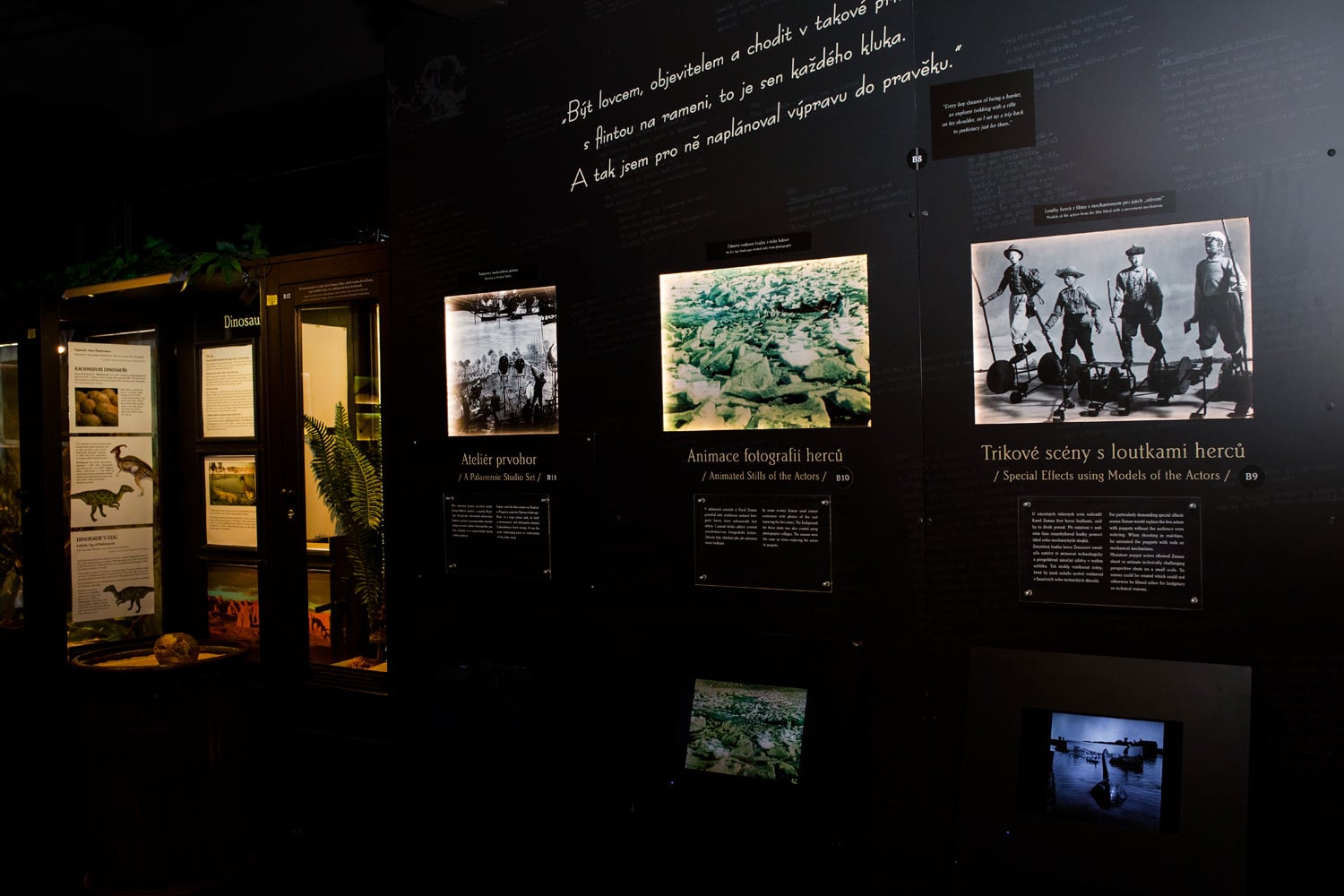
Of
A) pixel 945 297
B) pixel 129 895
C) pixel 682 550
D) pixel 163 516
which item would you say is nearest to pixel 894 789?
pixel 682 550

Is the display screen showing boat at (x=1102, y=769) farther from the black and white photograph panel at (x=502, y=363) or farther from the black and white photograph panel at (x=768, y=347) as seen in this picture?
the black and white photograph panel at (x=502, y=363)

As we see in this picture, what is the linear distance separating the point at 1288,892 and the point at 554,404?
231 cm

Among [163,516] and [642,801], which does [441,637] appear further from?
[163,516]

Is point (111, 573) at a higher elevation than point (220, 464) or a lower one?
lower

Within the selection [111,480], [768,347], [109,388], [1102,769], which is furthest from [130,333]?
[1102,769]

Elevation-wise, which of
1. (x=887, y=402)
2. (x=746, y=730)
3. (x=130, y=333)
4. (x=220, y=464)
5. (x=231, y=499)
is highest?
(x=130, y=333)

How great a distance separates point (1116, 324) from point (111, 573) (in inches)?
180

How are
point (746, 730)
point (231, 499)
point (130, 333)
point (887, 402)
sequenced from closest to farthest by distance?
point (887, 402) < point (746, 730) < point (231, 499) < point (130, 333)

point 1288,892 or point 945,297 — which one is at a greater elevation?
point 945,297

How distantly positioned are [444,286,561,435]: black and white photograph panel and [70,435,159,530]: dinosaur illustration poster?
7.97 ft

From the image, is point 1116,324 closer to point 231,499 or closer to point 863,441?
point 863,441

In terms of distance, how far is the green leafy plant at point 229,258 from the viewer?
162 inches

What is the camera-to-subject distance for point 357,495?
13.7ft

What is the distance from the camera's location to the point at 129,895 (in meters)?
3.68
